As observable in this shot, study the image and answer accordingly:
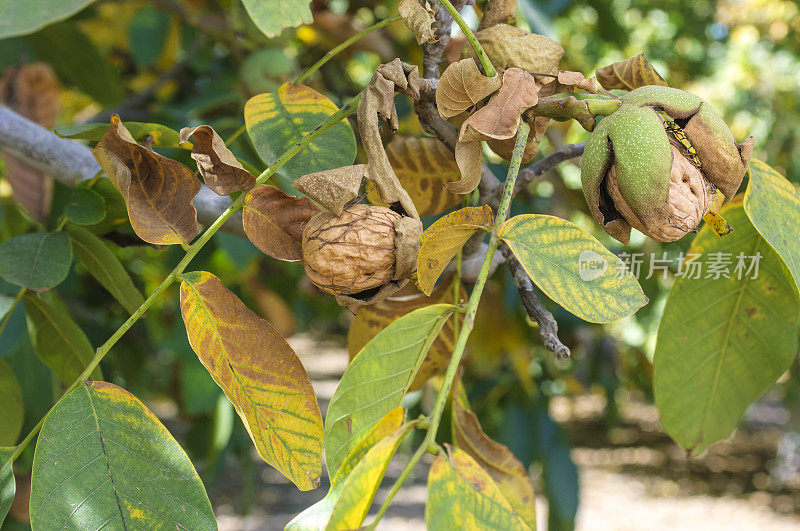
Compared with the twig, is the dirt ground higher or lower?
lower

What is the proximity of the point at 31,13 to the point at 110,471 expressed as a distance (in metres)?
0.33

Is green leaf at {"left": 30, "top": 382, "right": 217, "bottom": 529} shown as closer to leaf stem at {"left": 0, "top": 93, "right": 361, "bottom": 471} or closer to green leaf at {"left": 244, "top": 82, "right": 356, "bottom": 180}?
leaf stem at {"left": 0, "top": 93, "right": 361, "bottom": 471}

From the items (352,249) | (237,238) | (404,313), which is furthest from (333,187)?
(237,238)

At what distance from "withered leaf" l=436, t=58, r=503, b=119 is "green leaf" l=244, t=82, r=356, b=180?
0.12m

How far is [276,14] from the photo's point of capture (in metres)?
0.49

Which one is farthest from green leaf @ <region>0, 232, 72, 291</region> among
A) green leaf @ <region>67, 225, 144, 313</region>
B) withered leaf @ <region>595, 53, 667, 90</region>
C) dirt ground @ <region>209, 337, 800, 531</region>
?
dirt ground @ <region>209, 337, 800, 531</region>

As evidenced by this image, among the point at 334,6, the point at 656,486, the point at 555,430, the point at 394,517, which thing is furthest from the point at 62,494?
the point at 656,486

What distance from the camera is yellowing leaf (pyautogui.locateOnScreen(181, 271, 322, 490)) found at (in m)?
0.50

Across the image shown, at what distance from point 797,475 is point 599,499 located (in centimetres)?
130

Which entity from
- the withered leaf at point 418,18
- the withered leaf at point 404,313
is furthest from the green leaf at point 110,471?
the withered leaf at point 418,18

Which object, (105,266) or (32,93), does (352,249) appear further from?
(32,93)

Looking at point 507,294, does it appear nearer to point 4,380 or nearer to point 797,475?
point 4,380

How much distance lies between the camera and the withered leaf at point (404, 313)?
2.39 feet

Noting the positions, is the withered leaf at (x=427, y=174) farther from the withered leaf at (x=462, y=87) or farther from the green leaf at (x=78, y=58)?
the green leaf at (x=78, y=58)
